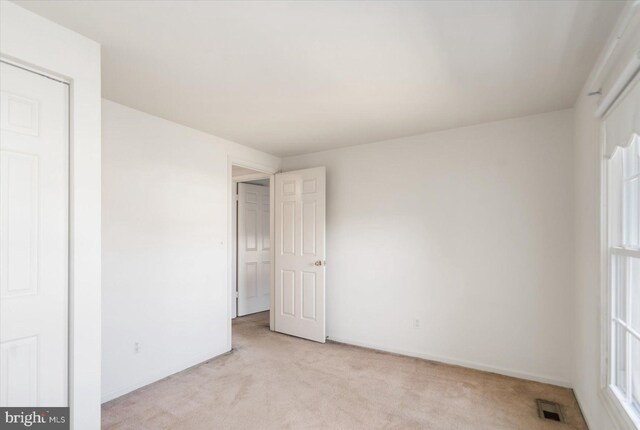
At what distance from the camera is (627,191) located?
1.71m

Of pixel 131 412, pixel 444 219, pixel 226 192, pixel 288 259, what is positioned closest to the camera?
pixel 131 412

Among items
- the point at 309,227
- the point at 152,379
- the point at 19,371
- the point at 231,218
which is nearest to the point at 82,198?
the point at 19,371

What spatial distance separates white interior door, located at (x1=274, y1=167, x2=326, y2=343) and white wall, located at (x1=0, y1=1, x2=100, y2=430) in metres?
2.54

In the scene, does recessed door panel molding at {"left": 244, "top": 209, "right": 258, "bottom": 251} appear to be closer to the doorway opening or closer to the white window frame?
the doorway opening

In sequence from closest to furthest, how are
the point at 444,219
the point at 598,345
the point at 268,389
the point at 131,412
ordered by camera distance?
the point at 598,345, the point at 131,412, the point at 268,389, the point at 444,219

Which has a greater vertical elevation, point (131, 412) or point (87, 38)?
point (87, 38)

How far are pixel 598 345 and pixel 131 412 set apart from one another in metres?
3.23

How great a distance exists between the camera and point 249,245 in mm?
5422

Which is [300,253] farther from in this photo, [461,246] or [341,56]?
[341,56]

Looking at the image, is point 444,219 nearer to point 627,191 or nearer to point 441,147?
point 441,147

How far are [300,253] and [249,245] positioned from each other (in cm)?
157

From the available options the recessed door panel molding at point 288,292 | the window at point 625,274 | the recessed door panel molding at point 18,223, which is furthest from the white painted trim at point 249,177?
the window at point 625,274

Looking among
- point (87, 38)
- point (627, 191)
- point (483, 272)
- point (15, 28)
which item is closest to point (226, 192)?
point (87, 38)

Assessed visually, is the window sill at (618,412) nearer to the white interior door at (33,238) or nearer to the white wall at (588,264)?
the white wall at (588,264)
